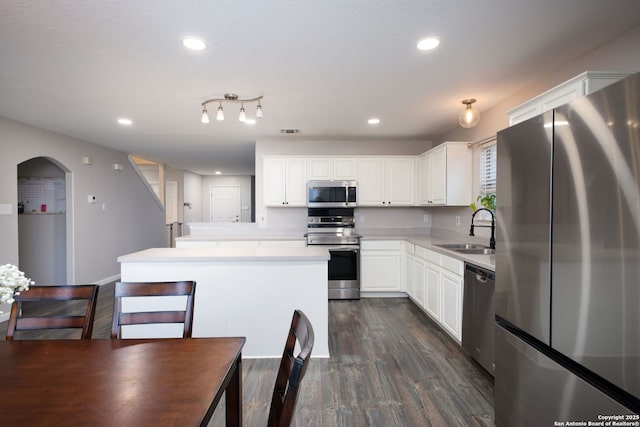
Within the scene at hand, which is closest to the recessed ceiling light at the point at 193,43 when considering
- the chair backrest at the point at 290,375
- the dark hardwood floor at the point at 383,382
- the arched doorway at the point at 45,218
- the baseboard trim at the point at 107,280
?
the chair backrest at the point at 290,375

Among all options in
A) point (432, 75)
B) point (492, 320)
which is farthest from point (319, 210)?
point (492, 320)

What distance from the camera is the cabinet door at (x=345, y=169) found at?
15.1ft

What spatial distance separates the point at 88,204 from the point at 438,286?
206 inches

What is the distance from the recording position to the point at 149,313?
1541 millimetres

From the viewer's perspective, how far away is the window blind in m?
3.40

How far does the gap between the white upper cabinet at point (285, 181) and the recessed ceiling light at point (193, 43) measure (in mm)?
2548

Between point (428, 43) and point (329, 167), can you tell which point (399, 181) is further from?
point (428, 43)

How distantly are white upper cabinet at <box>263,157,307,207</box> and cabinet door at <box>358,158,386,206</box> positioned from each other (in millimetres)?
836

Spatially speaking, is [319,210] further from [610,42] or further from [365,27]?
[610,42]

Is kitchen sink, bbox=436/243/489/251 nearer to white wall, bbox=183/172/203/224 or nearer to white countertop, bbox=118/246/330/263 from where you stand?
white countertop, bbox=118/246/330/263

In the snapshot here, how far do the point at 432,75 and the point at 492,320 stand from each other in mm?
1928

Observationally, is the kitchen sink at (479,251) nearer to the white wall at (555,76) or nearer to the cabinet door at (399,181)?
the white wall at (555,76)

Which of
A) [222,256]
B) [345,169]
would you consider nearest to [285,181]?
[345,169]

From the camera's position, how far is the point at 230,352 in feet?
4.05
